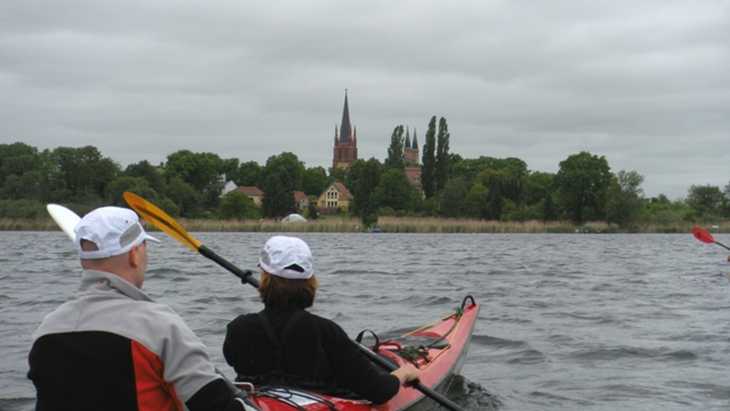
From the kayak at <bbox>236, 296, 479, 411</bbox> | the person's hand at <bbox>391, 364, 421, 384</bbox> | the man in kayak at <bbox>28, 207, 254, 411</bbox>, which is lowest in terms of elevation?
the kayak at <bbox>236, 296, 479, 411</bbox>

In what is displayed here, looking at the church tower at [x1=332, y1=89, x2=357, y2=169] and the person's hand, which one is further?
the church tower at [x1=332, y1=89, x2=357, y2=169]

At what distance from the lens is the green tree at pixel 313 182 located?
136 m

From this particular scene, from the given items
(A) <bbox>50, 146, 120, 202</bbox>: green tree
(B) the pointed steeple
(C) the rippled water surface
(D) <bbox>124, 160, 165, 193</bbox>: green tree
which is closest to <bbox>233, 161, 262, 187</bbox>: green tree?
(B) the pointed steeple

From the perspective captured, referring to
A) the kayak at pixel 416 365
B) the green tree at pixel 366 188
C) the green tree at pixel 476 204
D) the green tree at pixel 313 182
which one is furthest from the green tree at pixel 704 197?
the kayak at pixel 416 365

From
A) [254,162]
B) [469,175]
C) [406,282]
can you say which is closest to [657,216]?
[469,175]

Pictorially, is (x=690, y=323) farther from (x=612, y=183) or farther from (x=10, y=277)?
(x=612, y=183)

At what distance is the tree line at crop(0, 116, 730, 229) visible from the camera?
2936 inches

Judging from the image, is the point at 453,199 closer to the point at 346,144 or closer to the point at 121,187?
the point at 121,187

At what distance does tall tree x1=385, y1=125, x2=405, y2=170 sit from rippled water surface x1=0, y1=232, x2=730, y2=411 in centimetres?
9847

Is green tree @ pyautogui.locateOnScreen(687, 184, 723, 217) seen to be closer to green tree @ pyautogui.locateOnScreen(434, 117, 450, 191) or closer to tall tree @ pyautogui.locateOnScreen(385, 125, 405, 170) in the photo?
green tree @ pyautogui.locateOnScreen(434, 117, 450, 191)

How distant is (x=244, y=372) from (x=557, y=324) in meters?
9.62

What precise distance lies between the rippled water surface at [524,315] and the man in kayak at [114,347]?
17.2ft

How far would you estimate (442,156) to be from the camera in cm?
9488

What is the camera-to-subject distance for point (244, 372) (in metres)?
4.54
